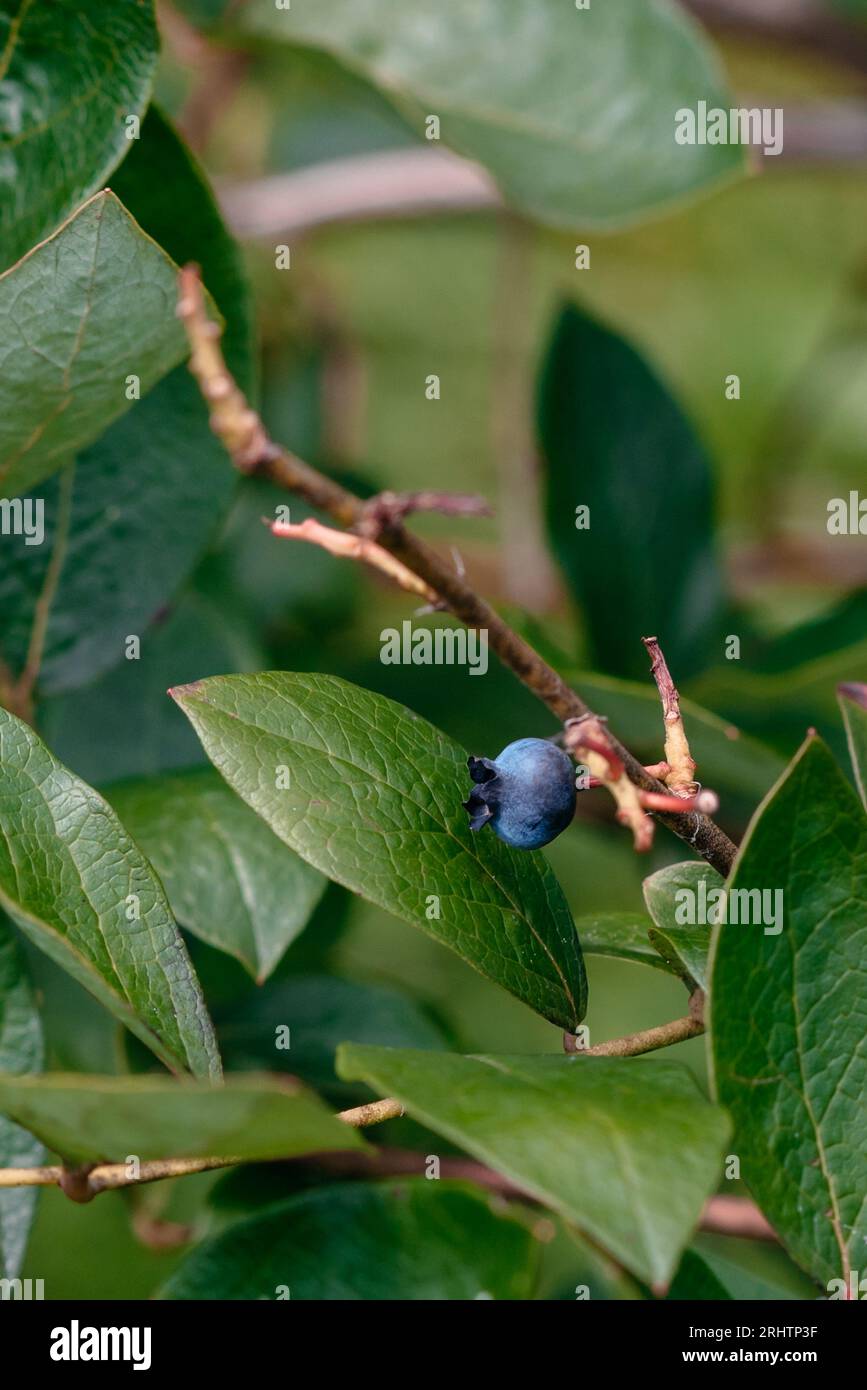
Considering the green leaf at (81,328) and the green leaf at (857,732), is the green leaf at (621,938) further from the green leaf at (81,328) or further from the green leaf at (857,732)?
the green leaf at (81,328)

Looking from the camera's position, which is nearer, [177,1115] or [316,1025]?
[177,1115]

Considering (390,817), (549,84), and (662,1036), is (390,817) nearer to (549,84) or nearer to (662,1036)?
(662,1036)

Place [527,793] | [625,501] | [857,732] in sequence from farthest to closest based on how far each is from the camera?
[625,501] → [857,732] → [527,793]

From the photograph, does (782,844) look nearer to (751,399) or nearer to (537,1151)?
(537,1151)

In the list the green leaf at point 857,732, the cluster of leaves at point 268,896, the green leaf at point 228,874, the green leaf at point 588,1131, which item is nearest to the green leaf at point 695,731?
the cluster of leaves at point 268,896

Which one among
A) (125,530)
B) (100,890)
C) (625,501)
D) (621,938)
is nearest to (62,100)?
(125,530)

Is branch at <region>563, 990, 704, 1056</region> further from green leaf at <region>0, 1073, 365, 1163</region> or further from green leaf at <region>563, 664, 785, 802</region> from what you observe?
green leaf at <region>563, 664, 785, 802</region>
